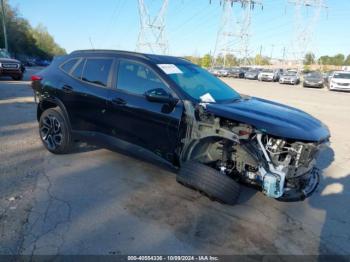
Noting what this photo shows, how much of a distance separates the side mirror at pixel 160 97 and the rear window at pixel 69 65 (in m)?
1.84

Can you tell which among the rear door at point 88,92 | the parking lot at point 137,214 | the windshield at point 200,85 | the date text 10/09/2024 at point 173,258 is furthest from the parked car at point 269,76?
the date text 10/09/2024 at point 173,258

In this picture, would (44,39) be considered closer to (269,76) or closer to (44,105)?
(269,76)

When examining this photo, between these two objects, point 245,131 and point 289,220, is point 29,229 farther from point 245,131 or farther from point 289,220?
point 289,220

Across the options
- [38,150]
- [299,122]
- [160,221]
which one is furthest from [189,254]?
[38,150]

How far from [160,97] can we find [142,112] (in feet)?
1.28

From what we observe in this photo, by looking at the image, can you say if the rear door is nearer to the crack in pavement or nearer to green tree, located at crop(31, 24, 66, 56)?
the crack in pavement

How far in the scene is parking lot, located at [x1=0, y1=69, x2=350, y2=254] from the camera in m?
3.02

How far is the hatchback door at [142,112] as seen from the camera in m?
3.94

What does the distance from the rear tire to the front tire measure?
241 cm

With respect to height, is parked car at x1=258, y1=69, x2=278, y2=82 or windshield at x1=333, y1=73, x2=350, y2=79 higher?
windshield at x1=333, y1=73, x2=350, y2=79

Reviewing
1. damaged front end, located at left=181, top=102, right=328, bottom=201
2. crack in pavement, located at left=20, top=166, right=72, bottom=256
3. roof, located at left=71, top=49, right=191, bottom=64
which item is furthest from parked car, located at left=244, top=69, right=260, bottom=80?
crack in pavement, located at left=20, top=166, right=72, bottom=256

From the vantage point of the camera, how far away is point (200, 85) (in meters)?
4.45

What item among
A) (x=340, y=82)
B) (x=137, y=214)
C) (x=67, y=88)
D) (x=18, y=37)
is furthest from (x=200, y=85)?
(x=18, y=37)

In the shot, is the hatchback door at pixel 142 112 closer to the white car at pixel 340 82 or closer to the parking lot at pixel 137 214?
the parking lot at pixel 137 214
